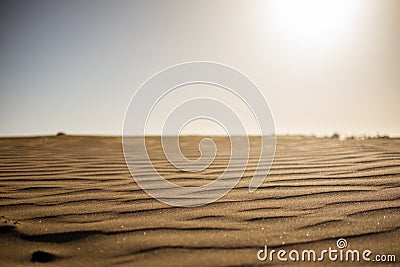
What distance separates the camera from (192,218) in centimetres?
218

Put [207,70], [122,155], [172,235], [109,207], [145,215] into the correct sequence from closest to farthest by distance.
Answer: [172,235]
[145,215]
[109,207]
[207,70]
[122,155]

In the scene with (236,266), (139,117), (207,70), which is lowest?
(236,266)

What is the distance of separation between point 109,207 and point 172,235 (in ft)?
2.10

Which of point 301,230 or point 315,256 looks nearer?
point 315,256

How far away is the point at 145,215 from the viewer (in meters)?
2.24

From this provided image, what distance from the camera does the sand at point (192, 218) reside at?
1759 millimetres

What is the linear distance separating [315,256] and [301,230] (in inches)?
10.9

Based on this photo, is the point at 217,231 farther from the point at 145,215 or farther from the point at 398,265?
the point at 398,265

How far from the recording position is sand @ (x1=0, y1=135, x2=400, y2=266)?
176cm

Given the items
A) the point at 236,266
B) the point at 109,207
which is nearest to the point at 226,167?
the point at 109,207

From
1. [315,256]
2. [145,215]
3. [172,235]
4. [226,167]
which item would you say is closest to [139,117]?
[226,167]

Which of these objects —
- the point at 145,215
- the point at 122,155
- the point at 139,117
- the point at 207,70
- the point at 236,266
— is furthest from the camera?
the point at 122,155

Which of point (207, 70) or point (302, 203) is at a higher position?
point (207, 70)

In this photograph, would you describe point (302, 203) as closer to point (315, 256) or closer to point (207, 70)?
point (315, 256)
